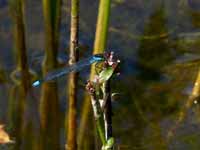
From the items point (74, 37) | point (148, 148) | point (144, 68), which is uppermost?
point (74, 37)

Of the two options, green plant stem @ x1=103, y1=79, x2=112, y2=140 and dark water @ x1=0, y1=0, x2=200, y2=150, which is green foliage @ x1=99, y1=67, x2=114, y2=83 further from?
dark water @ x1=0, y1=0, x2=200, y2=150

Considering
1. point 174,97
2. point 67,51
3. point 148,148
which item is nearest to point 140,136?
point 148,148

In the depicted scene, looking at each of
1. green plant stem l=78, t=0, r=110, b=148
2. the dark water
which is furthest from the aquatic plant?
the dark water

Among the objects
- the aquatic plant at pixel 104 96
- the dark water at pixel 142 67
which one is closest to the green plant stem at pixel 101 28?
the dark water at pixel 142 67

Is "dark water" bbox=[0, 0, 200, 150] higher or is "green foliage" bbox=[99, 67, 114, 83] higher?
"green foliage" bbox=[99, 67, 114, 83]

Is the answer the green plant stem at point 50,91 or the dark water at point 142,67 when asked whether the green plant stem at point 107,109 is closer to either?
the green plant stem at point 50,91

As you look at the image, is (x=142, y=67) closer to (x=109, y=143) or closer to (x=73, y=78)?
(x=73, y=78)

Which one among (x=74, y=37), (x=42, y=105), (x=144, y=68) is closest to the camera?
(x=74, y=37)

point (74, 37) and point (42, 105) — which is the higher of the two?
point (74, 37)

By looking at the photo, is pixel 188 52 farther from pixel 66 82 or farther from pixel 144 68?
pixel 66 82
